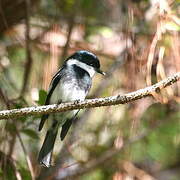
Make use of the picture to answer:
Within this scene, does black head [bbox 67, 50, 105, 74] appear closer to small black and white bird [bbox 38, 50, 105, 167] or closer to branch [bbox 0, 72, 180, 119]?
small black and white bird [bbox 38, 50, 105, 167]

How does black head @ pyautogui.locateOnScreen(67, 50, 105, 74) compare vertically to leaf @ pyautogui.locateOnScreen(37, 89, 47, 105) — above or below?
above

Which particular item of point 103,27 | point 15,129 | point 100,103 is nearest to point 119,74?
point 103,27

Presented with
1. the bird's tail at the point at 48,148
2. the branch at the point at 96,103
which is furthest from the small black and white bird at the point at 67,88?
the branch at the point at 96,103

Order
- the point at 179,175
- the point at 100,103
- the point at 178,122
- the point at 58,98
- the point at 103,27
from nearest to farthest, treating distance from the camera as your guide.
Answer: the point at 100,103 → the point at 58,98 → the point at 103,27 → the point at 178,122 → the point at 179,175

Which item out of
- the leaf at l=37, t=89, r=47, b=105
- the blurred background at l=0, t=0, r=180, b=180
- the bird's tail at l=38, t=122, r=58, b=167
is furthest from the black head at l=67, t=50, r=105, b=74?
the leaf at l=37, t=89, r=47, b=105

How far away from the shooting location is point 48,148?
3.25 m

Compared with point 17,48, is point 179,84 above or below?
below

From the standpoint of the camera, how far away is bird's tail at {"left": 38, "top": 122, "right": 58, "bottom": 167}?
313cm

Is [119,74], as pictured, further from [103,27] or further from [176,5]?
[176,5]

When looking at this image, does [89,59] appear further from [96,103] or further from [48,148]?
[96,103]

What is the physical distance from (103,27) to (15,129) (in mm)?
1572

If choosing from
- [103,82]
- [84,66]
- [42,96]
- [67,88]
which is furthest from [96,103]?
[103,82]

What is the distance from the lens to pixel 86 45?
462 cm

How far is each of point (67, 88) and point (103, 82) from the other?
2.72ft
